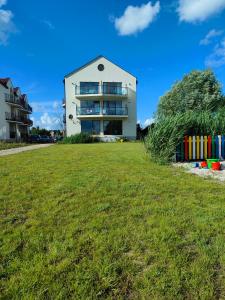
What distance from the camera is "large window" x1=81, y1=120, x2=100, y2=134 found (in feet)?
105

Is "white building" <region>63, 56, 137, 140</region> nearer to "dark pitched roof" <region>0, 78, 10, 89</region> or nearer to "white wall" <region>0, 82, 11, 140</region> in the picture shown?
"white wall" <region>0, 82, 11, 140</region>

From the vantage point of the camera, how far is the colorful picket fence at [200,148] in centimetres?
871

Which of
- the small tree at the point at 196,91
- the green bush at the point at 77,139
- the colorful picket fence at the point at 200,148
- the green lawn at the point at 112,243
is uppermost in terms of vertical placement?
the small tree at the point at 196,91

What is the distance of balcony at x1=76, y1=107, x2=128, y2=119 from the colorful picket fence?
23.0 meters

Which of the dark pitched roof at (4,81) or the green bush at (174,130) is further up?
the dark pitched roof at (4,81)

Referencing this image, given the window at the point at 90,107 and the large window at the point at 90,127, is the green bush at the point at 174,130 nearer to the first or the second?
the window at the point at 90,107

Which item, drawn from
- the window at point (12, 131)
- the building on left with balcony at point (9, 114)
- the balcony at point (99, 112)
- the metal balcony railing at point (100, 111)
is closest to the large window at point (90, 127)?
the balcony at point (99, 112)

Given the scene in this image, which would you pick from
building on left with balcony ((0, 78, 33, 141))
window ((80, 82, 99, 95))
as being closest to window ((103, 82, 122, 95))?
window ((80, 82, 99, 95))

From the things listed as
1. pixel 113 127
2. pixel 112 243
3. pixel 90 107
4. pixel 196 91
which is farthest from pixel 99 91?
pixel 112 243

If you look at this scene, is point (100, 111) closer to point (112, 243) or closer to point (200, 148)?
point (200, 148)

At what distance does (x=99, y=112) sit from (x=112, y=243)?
29398 mm

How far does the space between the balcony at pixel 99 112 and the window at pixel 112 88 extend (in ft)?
7.70

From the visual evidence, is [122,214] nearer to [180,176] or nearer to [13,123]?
[180,176]

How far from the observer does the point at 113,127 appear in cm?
3244
